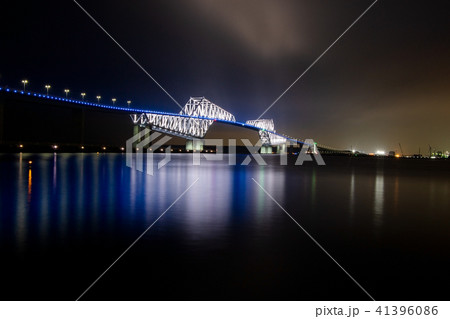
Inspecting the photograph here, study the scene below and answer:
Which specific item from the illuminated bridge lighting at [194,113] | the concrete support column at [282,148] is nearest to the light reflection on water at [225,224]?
the illuminated bridge lighting at [194,113]

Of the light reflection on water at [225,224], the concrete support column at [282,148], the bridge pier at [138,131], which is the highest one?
the bridge pier at [138,131]

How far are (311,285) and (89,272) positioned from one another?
235 cm

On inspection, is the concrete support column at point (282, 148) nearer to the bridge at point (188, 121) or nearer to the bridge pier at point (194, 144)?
the bridge at point (188, 121)

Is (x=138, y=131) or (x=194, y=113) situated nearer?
(x=138, y=131)

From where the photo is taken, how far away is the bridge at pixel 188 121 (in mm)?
100113

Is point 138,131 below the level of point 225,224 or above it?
above

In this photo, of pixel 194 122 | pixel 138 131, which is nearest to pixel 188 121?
pixel 194 122

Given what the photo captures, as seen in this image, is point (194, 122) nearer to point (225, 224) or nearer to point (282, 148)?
point (282, 148)

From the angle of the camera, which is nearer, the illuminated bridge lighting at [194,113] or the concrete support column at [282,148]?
the illuminated bridge lighting at [194,113]

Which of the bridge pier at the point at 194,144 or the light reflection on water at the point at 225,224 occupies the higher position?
the bridge pier at the point at 194,144

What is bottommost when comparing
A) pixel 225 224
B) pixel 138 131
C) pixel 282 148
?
pixel 225 224

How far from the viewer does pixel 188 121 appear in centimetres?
14025

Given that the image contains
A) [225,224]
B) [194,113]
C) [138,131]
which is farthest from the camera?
[194,113]

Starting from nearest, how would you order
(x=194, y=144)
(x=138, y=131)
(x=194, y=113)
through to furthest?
(x=138, y=131)
(x=194, y=144)
(x=194, y=113)
